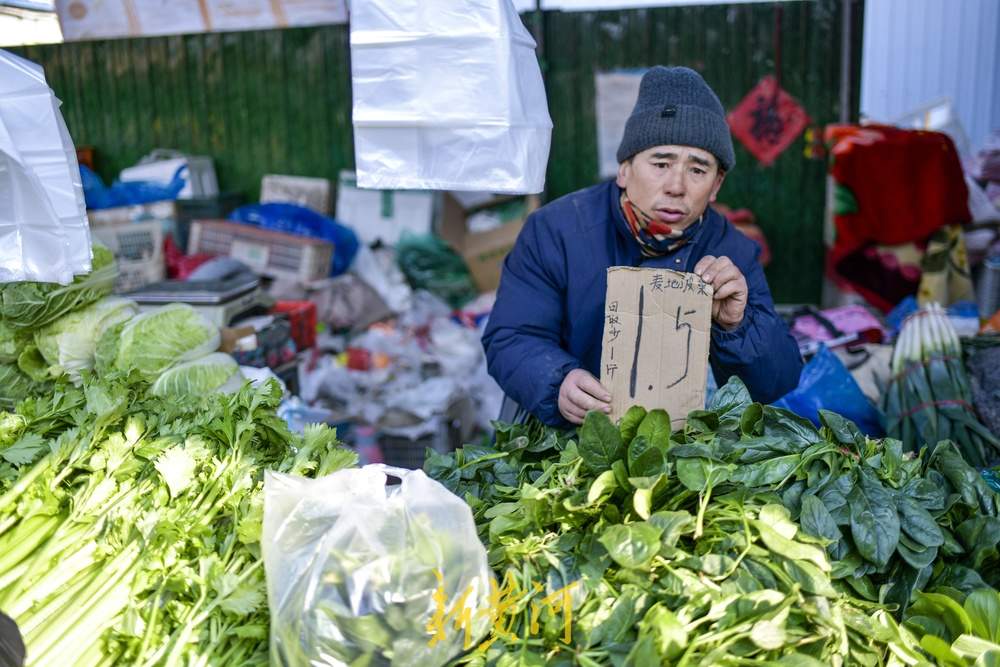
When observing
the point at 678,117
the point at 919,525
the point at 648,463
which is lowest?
the point at 919,525

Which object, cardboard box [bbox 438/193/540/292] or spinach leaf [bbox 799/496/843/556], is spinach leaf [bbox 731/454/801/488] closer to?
spinach leaf [bbox 799/496/843/556]

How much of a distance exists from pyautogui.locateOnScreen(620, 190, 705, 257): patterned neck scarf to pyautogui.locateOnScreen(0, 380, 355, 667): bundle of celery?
3.66ft

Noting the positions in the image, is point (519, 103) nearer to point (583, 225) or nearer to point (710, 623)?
point (583, 225)

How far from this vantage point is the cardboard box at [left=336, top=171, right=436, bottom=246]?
673 centimetres

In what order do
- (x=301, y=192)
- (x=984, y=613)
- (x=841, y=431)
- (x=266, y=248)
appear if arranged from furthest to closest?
(x=301, y=192)
(x=266, y=248)
(x=841, y=431)
(x=984, y=613)

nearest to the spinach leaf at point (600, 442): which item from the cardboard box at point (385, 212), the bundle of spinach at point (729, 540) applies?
the bundle of spinach at point (729, 540)

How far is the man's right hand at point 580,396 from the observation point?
2213 mm

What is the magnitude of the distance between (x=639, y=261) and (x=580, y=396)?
589 mm

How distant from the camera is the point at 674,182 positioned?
2.43 meters

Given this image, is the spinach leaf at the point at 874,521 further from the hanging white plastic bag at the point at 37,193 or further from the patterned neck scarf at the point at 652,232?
the hanging white plastic bag at the point at 37,193

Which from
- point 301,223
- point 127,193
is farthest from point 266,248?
point 127,193

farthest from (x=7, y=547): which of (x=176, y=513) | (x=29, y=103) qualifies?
(x=29, y=103)

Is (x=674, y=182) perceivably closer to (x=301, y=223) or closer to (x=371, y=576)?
(x=371, y=576)

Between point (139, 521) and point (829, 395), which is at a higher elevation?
point (139, 521)
